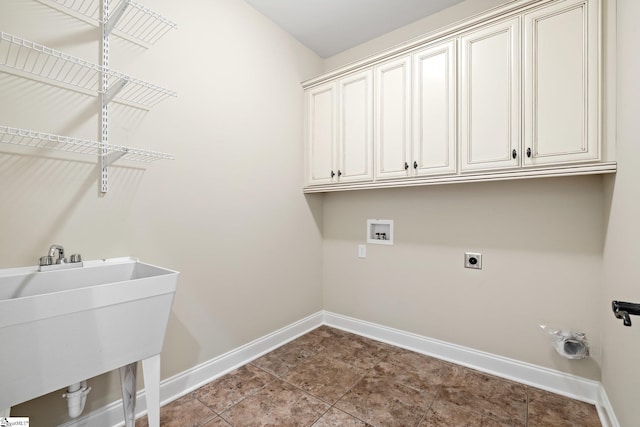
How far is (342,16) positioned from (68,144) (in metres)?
2.07

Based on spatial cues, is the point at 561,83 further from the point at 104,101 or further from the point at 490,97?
the point at 104,101

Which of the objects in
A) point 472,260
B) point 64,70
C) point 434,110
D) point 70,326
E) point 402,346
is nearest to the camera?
point 70,326

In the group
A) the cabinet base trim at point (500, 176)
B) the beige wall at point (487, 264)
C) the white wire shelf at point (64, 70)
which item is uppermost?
the white wire shelf at point (64, 70)

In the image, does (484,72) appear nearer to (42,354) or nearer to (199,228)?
(199,228)

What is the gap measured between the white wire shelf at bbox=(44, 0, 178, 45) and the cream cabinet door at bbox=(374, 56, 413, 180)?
1422 mm

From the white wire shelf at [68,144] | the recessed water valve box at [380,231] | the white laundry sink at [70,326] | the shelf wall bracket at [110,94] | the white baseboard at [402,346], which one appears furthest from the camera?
the recessed water valve box at [380,231]

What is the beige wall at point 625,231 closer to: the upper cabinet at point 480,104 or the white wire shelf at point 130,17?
the upper cabinet at point 480,104

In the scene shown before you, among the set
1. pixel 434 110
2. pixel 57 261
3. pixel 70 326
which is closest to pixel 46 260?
pixel 57 261

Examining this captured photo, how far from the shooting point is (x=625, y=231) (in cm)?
129

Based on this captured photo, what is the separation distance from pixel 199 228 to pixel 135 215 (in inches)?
15.0

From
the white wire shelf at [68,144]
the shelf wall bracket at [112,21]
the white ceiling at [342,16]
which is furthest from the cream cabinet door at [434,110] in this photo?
the shelf wall bracket at [112,21]

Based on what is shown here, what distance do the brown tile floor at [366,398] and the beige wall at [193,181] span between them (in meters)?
0.27

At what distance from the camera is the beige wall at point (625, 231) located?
1.17m

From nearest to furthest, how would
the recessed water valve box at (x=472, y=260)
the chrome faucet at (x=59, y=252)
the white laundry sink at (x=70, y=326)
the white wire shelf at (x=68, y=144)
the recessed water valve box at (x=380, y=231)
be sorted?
the white laundry sink at (x=70, y=326) → the white wire shelf at (x=68, y=144) → the chrome faucet at (x=59, y=252) → the recessed water valve box at (x=472, y=260) → the recessed water valve box at (x=380, y=231)
